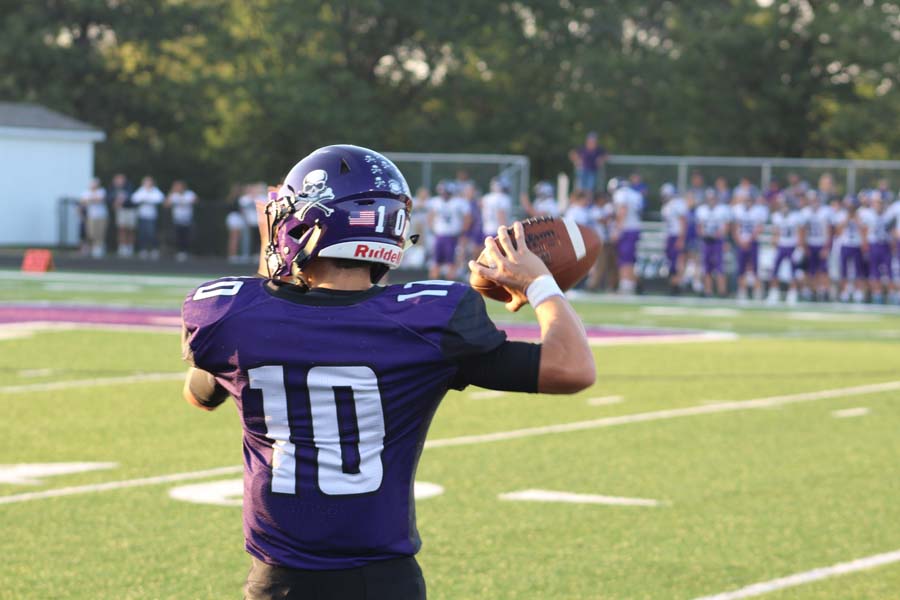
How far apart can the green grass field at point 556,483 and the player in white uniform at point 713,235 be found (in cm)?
1138

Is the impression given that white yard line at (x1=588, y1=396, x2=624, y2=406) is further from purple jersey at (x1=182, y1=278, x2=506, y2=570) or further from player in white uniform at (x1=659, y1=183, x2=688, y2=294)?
player in white uniform at (x1=659, y1=183, x2=688, y2=294)

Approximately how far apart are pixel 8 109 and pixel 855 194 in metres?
20.0

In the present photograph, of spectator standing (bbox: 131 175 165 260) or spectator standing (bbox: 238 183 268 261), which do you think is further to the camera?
spectator standing (bbox: 131 175 165 260)

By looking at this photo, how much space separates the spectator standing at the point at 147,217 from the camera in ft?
106

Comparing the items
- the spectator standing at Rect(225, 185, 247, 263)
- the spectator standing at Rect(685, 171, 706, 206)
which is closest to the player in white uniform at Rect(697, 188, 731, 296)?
the spectator standing at Rect(685, 171, 706, 206)

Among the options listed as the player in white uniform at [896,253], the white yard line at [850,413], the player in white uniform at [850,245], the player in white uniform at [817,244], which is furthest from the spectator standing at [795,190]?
the white yard line at [850,413]

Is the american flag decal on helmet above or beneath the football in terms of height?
above

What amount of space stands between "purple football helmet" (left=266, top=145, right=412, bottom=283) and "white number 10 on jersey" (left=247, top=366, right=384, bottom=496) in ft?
0.74

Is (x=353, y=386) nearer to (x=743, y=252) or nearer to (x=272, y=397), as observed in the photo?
(x=272, y=397)

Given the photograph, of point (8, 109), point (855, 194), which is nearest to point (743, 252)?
point (855, 194)

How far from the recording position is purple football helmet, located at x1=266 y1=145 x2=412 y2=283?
10.4ft

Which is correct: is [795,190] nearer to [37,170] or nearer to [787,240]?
[787,240]

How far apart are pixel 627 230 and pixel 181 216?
11.2m

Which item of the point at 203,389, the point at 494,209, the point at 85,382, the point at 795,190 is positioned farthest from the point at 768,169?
the point at 203,389
